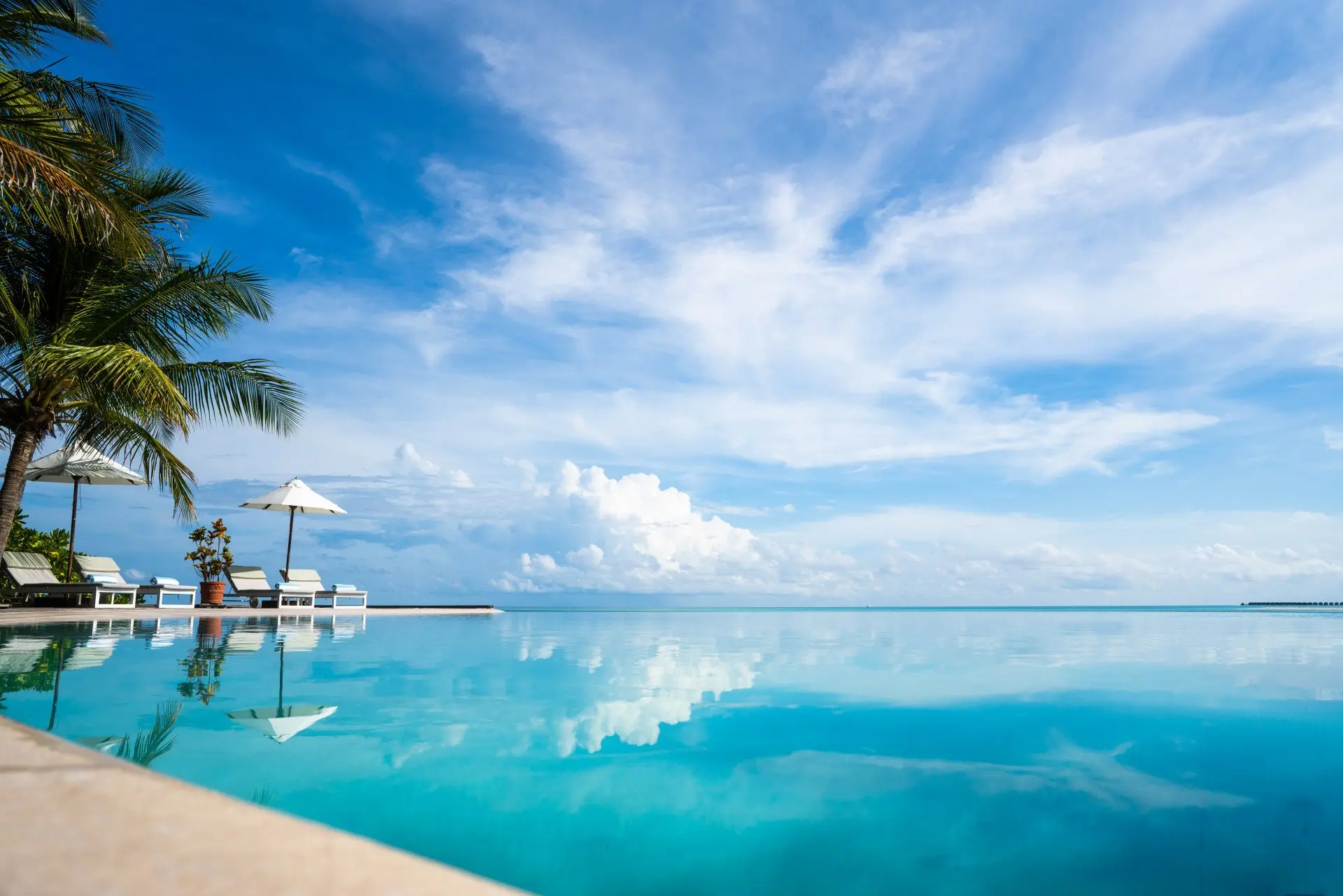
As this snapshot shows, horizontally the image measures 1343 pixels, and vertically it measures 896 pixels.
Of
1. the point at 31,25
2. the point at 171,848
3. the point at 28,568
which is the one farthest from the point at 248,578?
the point at 171,848

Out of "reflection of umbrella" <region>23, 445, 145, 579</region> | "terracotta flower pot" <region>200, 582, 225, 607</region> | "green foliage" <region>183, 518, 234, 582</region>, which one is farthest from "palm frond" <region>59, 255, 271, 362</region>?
"terracotta flower pot" <region>200, 582, 225, 607</region>

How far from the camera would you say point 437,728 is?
15.0 feet

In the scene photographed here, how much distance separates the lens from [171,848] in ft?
5.31

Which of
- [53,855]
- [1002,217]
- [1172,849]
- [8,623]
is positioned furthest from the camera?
[1002,217]

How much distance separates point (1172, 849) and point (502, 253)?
16.1 metres

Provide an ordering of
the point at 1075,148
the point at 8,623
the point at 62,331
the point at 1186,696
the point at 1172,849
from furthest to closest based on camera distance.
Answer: the point at 1075,148 → the point at 8,623 → the point at 62,331 → the point at 1186,696 → the point at 1172,849

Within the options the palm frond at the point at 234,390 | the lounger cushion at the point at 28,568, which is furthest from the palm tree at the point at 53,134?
the lounger cushion at the point at 28,568

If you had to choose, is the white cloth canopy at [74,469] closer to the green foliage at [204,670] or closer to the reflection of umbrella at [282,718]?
the green foliage at [204,670]

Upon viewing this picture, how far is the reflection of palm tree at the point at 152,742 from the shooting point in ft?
11.5

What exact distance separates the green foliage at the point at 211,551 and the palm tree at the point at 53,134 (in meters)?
8.67

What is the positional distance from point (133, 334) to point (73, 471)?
7509mm

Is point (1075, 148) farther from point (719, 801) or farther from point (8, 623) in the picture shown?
point (8, 623)

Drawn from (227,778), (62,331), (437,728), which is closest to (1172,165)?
(437,728)

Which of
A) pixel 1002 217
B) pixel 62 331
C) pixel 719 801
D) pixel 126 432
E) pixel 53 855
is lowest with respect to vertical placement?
pixel 719 801
